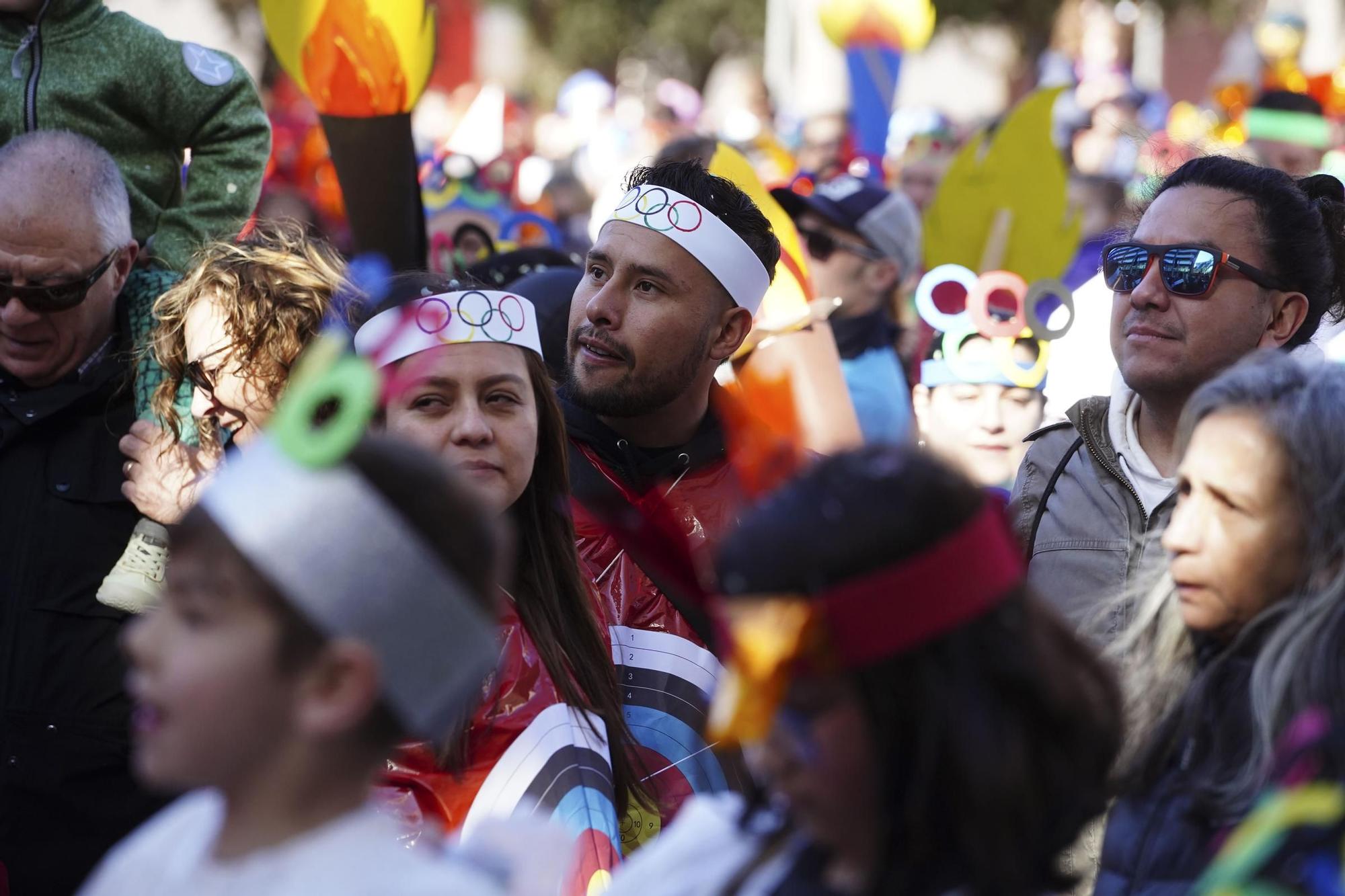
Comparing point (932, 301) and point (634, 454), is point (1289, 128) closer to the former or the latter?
point (932, 301)

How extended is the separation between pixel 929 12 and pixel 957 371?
3946 mm

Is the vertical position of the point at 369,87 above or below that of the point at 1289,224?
above

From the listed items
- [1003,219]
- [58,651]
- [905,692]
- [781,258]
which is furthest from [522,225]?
[905,692]

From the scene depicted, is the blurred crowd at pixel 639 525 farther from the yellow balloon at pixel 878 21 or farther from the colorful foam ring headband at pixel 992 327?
the yellow balloon at pixel 878 21

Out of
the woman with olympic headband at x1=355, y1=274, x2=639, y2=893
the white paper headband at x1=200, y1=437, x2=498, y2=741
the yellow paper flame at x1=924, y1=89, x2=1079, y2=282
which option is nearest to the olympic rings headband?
the woman with olympic headband at x1=355, y1=274, x2=639, y2=893

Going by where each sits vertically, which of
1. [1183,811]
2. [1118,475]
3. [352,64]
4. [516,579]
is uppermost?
[352,64]

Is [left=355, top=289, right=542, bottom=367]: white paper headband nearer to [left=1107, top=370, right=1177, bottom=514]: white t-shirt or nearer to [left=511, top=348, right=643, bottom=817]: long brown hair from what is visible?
[left=511, top=348, right=643, bottom=817]: long brown hair

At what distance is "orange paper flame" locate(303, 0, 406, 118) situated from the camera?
4043 millimetres

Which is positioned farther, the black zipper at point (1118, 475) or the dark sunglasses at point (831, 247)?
the dark sunglasses at point (831, 247)

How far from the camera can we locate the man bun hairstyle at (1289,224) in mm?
3254

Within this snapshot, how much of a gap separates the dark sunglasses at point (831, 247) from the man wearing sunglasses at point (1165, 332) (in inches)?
102

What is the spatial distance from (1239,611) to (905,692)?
75 centimetres

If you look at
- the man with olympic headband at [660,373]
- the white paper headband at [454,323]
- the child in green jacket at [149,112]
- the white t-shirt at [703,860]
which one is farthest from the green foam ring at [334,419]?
the child in green jacket at [149,112]

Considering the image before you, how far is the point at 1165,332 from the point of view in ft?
10.5
